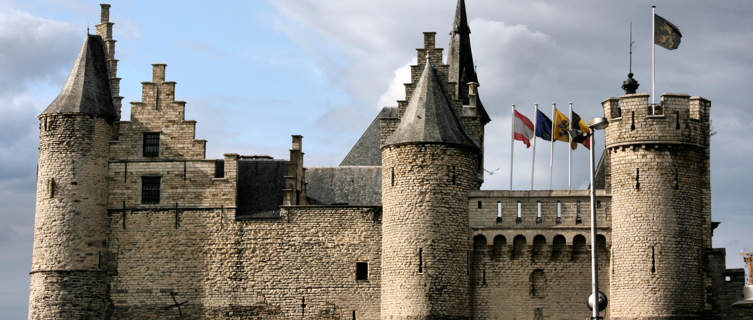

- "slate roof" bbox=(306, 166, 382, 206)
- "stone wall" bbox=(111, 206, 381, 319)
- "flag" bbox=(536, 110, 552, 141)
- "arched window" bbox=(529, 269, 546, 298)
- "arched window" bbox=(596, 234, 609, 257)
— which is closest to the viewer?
"arched window" bbox=(596, 234, 609, 257)

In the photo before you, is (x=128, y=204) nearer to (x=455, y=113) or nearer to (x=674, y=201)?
(x=455, y=113)

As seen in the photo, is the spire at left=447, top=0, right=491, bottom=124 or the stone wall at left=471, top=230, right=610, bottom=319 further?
the spire at left=447, top=0, right=491, bottom=124

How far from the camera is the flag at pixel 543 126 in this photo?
50500 mm

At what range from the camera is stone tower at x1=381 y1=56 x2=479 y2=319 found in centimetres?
4684

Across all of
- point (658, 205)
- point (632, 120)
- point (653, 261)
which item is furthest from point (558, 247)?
point (632, 120)

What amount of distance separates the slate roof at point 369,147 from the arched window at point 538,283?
9453 millimetres

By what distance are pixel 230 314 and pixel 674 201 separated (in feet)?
57.4

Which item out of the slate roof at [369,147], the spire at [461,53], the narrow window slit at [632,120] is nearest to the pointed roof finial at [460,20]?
the spire at [461,53]

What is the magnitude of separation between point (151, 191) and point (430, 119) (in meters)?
11.8

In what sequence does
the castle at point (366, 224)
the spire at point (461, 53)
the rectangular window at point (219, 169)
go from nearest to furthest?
the castle at point (366, 224) < the rectangular window at point (219, 169) < the spire at point (461, 53)

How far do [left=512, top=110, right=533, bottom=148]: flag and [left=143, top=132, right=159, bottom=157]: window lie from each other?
14496mm

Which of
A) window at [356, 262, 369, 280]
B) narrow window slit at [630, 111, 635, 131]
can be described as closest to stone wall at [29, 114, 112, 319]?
window at [356, 262, 369, 280]

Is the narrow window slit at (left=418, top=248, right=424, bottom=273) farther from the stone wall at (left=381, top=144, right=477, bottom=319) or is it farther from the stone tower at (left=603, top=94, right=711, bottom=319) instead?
the stone tower at (left=603, top=94, right=711, bottom=319)

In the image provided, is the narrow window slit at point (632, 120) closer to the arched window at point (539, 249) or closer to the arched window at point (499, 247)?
the arched window at point (539, 249)
